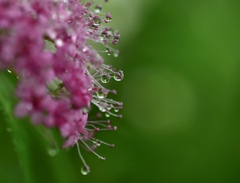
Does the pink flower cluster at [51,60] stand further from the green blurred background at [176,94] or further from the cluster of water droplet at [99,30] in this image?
the green blurred background at [176,94]

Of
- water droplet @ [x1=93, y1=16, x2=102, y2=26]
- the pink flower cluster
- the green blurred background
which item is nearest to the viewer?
the pink flower cluster

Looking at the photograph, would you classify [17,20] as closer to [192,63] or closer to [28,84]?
[28,84]

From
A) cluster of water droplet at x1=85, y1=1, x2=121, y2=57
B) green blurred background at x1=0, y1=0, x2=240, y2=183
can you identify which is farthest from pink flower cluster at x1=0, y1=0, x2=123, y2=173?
green blurred background at x1=0, y1=0, x2=240, y2=183

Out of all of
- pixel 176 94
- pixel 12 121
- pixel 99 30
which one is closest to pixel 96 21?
pixel 99 30

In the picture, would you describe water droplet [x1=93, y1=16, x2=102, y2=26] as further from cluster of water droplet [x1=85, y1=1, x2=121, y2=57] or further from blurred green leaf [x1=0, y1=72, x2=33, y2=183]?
blurred green leaf [x1=0, y1=72, x2=33, y2=183]

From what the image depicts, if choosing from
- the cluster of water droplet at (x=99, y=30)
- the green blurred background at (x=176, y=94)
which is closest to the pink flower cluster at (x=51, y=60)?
the cluster of water droplet at (x=99, y=30)

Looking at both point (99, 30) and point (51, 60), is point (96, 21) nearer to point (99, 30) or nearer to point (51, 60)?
point (99, 30)
